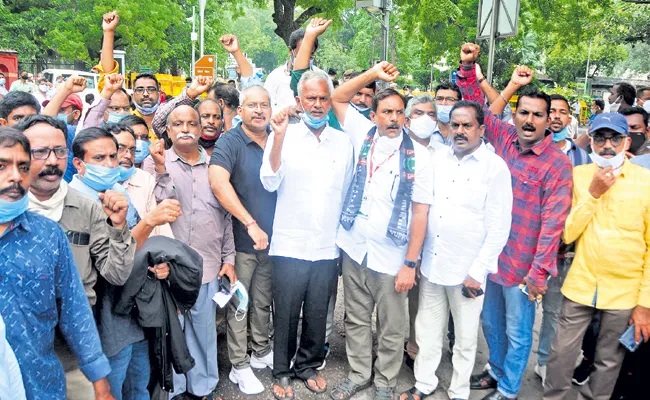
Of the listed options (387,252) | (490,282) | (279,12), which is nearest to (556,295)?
(490,282)

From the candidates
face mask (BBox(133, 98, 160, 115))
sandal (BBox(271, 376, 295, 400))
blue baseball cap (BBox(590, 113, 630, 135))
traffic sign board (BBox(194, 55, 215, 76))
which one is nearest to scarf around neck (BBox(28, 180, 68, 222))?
sandal (BBox(271, 376, 295, 400))

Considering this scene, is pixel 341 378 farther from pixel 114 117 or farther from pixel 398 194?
pixel 114 117

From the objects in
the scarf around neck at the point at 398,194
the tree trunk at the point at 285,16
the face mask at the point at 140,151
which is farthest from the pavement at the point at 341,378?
the tree trunk at the point at 285,16

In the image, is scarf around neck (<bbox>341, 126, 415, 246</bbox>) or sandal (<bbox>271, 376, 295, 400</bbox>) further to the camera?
sandal (<bbox>271, 376, 295, 400</bbox>)

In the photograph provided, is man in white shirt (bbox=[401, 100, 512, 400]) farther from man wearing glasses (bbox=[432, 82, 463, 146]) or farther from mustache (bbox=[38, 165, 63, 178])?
mustache (bbox=[38, 165, 63, 178])

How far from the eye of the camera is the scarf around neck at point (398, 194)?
366 cm

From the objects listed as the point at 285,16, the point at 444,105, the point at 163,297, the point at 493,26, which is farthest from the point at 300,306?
the point at 285,16

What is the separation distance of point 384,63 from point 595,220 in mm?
1799

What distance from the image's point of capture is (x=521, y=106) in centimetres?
379

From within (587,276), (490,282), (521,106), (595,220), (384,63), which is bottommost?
(490,282)

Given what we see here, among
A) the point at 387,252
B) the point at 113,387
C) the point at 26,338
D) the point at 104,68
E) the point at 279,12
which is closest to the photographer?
the point at 26,338

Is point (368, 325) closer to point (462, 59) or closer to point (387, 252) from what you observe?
point (387, 252)

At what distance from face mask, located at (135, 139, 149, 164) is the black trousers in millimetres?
1310

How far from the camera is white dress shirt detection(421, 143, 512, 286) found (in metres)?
3.61
